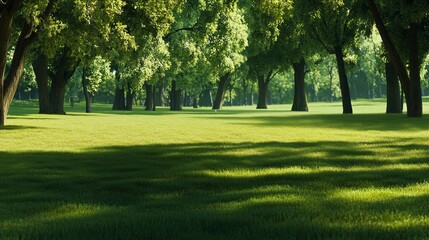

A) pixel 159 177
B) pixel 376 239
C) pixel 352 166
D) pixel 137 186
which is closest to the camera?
pixel 376 239

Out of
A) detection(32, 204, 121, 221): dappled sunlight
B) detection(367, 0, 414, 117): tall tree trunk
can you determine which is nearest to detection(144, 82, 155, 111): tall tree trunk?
detection(367, 0, 414, 117): tall tree trunk

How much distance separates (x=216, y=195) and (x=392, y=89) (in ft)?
125

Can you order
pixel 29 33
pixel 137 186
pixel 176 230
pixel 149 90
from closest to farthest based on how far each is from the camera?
pixel 176 230 < pixel 137 186 < pixel 29 33 < pixel 149 90

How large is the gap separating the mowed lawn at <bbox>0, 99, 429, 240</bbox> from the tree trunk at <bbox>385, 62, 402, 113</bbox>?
2541cm

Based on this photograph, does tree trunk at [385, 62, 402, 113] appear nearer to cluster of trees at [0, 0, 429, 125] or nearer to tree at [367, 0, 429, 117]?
cluster of trees at [0, 0, 429, 125]

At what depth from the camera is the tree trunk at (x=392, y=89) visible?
4382 cm

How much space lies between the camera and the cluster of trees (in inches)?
1057

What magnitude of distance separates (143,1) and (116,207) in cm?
2115

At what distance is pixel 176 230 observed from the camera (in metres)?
6.94

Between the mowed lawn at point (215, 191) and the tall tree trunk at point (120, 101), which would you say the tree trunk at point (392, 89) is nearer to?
the mowed lawn at point (215, 191)

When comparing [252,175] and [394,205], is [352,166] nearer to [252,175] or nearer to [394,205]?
[252,175]

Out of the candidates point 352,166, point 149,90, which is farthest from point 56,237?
point 149,90

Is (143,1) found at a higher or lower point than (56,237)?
higher

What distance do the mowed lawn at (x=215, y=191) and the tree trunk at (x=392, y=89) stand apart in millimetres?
25406
